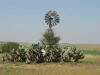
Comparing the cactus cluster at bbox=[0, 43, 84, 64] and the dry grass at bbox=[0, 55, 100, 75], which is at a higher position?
the cactus cluster at bbox=[0, 43, 84, 64]

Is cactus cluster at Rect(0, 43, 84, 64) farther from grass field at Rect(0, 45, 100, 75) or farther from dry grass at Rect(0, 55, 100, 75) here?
dry grass at Rect(0, 55, 100, 75)

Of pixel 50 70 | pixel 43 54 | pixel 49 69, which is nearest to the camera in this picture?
pixel 50 70

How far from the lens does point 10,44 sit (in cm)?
3509

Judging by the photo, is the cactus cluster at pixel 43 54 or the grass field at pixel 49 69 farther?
the cactus cluster at pixel 43 54

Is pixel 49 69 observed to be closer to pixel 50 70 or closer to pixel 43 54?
pixel 50 70

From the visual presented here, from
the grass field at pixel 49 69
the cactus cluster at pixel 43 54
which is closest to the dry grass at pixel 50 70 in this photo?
the grass field at pixel 49 69

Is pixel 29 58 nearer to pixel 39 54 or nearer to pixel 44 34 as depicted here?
pixel 39 54

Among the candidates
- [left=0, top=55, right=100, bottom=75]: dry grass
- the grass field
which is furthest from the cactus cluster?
[left=0, top=55, right=100, bottom=75]: dry grass

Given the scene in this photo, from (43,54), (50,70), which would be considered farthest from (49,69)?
(43,54)

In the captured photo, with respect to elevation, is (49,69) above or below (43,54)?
below

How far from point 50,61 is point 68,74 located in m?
10.3

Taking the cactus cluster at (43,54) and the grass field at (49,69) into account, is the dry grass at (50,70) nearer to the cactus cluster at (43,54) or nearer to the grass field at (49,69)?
the grass field at (49,69)

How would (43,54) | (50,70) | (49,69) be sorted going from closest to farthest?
(50,70) → (49,69) → (43,54)

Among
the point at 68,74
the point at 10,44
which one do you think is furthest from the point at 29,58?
the point at 10,44
